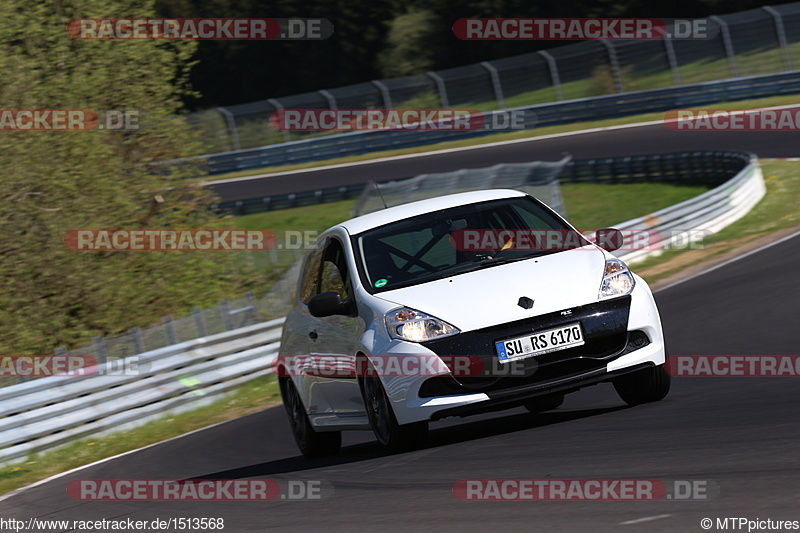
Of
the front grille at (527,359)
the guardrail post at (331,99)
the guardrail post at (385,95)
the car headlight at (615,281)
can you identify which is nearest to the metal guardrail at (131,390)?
the front grille at (527,359)

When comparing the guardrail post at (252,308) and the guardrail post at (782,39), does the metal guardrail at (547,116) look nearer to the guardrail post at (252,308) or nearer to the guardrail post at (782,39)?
the guardrail post at (782,39)

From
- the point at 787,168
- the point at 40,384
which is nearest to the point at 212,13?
the point at 787,168

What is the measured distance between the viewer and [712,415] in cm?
680

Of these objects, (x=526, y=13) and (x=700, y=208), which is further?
(x=526, y=13)

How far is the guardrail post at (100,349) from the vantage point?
1333 centimetres

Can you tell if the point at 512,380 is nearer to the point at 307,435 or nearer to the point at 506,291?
the point at 506,291

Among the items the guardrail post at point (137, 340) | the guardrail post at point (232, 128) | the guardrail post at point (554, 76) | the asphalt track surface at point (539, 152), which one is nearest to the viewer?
the guardrail post at point (137, 340)

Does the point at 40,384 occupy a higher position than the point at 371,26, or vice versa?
the point at 40,384

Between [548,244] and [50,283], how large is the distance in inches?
482

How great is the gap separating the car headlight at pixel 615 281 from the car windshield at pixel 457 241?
1.46ft

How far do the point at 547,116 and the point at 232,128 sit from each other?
12.9 metres

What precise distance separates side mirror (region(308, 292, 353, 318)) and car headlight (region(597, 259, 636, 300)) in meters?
1.64

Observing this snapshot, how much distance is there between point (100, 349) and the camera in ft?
43.9

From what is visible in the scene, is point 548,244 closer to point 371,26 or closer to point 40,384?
point 40,384
